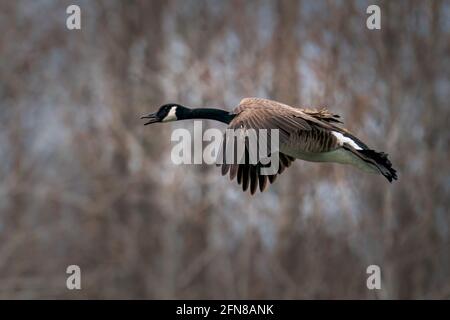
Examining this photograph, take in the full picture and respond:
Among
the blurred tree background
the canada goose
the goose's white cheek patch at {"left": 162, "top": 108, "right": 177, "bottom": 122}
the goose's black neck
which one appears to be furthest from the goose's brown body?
the blurred tree background

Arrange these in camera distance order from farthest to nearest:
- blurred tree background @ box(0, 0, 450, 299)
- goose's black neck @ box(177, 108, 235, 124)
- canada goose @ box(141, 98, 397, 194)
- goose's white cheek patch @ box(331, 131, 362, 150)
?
blurred tree background @ box(0, 0, 450, 299) < goose's black neck @ box(177, 108, 235, 124) < goose's white cheek patch @ box(331, 131, 362, 150) < canada goose @ box(141, 98, 397, 194)

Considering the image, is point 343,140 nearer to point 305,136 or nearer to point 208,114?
point 305,136

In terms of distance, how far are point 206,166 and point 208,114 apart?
43.8ft

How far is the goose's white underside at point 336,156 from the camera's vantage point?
9.18 metres

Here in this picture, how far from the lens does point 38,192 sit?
82.4 feet

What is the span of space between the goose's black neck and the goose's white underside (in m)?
0.58

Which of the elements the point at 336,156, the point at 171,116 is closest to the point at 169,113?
the point at 171,116

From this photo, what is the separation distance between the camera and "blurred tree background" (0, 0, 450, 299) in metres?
21.2

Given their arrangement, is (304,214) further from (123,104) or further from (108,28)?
(108,28)

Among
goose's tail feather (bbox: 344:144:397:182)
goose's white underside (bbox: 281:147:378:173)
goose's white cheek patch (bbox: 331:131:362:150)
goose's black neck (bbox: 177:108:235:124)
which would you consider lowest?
goose's tail feather (bbox: 344:144:397:182)

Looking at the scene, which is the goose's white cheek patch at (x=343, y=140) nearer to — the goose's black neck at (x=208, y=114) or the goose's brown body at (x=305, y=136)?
the goose's brown body at (x=305, y=136)

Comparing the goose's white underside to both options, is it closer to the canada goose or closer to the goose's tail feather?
the canada goose
